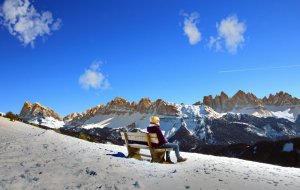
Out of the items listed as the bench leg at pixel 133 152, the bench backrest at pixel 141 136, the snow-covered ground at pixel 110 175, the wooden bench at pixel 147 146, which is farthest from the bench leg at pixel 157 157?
the snow-covered ground at pixel 110 175

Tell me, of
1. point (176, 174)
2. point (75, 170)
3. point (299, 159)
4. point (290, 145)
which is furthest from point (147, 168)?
point (290, 145)

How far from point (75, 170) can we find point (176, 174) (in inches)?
105

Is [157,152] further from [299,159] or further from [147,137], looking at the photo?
[299,159]

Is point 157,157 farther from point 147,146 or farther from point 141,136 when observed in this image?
point 141,136

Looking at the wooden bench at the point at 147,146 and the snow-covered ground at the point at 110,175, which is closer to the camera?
the snow-covered ground at the point at 110,175

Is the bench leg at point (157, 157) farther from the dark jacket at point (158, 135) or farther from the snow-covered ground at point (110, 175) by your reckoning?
the snow-covered ground at point (110, 175)

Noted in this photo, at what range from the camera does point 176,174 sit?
35.2 ft

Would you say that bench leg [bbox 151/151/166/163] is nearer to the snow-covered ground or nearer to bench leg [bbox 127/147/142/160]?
bench leg [bbox 127/147/142/160]

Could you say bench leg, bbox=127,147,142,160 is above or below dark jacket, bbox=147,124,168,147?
below

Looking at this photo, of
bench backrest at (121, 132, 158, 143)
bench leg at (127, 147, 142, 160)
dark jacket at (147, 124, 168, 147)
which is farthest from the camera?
bench leg at (127, 147, 142, 160)

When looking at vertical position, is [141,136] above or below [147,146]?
above

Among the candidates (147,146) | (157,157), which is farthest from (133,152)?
(157,157)

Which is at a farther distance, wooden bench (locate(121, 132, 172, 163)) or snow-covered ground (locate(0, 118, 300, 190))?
wooden bench (locate(121, 132, 172, 163))

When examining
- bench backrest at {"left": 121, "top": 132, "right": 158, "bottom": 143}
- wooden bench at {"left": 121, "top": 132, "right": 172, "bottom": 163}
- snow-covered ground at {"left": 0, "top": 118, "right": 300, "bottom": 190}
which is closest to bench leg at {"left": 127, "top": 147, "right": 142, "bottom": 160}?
wooden bench at {"left": 121, "top": 132, "right": 172, "bottom": 163}
